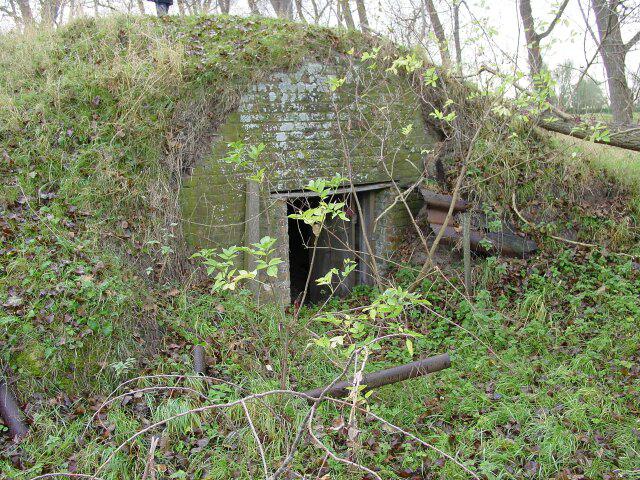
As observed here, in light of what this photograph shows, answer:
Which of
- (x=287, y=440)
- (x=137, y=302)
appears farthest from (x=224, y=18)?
(x=287, y=440)

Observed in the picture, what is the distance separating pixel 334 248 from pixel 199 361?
223 cm

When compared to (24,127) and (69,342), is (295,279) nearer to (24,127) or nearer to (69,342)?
(24,127)

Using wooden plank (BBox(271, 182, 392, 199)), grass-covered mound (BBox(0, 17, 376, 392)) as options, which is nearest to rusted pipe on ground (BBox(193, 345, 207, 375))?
grass-covered mound (BBox(0, 17, 376, 392))

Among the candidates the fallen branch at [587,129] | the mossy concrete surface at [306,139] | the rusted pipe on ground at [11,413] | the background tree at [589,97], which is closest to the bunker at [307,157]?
the mossy concrete surface at [306,139]

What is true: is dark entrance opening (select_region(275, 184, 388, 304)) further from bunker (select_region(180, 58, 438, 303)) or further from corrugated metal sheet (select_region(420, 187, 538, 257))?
corrugated metal sheet (select_region(420, 187, 538, 257))

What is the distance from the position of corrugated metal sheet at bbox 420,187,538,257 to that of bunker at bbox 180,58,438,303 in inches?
18.3

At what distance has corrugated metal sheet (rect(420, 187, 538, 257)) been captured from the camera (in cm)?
733

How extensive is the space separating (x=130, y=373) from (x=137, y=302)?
2.48 feet

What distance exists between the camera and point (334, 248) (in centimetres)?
648

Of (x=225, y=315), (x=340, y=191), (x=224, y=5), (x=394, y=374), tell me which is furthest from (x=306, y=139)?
(x=224, y=5)

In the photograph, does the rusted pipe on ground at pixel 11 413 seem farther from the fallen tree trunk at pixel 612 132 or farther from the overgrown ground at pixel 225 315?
the fallen tree trunk at pixel 612 132

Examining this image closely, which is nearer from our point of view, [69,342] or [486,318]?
[69,342]

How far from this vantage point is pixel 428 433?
4.66m

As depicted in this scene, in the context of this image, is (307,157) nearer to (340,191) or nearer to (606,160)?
(340,191)
